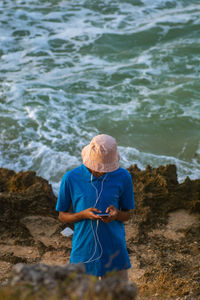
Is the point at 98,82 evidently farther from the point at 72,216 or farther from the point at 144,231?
the point at 72,216

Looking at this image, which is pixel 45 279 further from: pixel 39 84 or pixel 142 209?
pixel 39 84

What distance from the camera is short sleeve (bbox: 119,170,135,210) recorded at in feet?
10.0

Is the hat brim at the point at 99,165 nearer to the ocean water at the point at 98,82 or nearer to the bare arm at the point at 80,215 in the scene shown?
the bare arm at the point at 80,215

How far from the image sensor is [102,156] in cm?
293

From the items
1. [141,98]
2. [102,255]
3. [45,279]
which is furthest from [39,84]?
[45,279]

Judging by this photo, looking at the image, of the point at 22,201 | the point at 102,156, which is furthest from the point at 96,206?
the point at 22,201

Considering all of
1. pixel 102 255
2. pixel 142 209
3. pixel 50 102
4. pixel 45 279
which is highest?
pixel 45 279

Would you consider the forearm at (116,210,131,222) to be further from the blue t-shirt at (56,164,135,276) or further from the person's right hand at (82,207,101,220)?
the person's right hand at (82,207,101,220)

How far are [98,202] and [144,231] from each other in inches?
101

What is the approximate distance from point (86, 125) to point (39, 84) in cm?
270

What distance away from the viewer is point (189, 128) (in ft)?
32.4

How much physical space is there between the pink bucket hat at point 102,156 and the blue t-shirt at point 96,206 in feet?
0.23

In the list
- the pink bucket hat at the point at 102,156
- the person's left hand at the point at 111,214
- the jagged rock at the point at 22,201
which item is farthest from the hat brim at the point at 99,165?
the jagged rock at the point at 22,201

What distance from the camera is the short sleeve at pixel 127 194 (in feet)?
10.0
